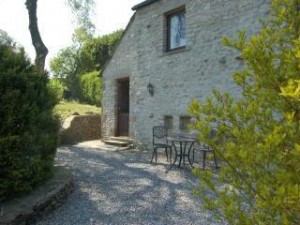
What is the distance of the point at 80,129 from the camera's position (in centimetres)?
1473

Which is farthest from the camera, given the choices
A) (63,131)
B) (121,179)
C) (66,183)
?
(63,131)

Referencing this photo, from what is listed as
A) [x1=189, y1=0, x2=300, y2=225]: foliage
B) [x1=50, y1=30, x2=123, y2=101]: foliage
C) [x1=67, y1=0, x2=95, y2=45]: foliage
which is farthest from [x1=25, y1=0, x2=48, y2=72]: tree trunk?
[x1=189, y1=0, x2=300, y2=225]: foliage

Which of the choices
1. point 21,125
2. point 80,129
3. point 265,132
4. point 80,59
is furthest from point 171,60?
point 80,59

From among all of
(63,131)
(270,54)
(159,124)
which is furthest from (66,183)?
(63,131)

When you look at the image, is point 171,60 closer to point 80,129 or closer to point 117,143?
point 117,143

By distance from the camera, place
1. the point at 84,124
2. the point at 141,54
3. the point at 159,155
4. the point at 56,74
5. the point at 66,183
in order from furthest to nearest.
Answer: the point at 56,74 < the point at 84,124 < the point at 141,54 < the point at 159,155 < the point at 66,183

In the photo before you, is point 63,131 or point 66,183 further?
point 63,131

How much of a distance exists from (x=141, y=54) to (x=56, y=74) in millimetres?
15073

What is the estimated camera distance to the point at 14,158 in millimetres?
4723

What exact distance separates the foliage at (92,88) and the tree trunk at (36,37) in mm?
8735

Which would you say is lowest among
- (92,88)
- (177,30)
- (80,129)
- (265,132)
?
(80,129)

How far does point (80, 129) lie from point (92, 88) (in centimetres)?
630

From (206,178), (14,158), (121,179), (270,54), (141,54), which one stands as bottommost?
(121,179)

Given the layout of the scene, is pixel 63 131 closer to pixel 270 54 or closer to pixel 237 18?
pixel 237 18
